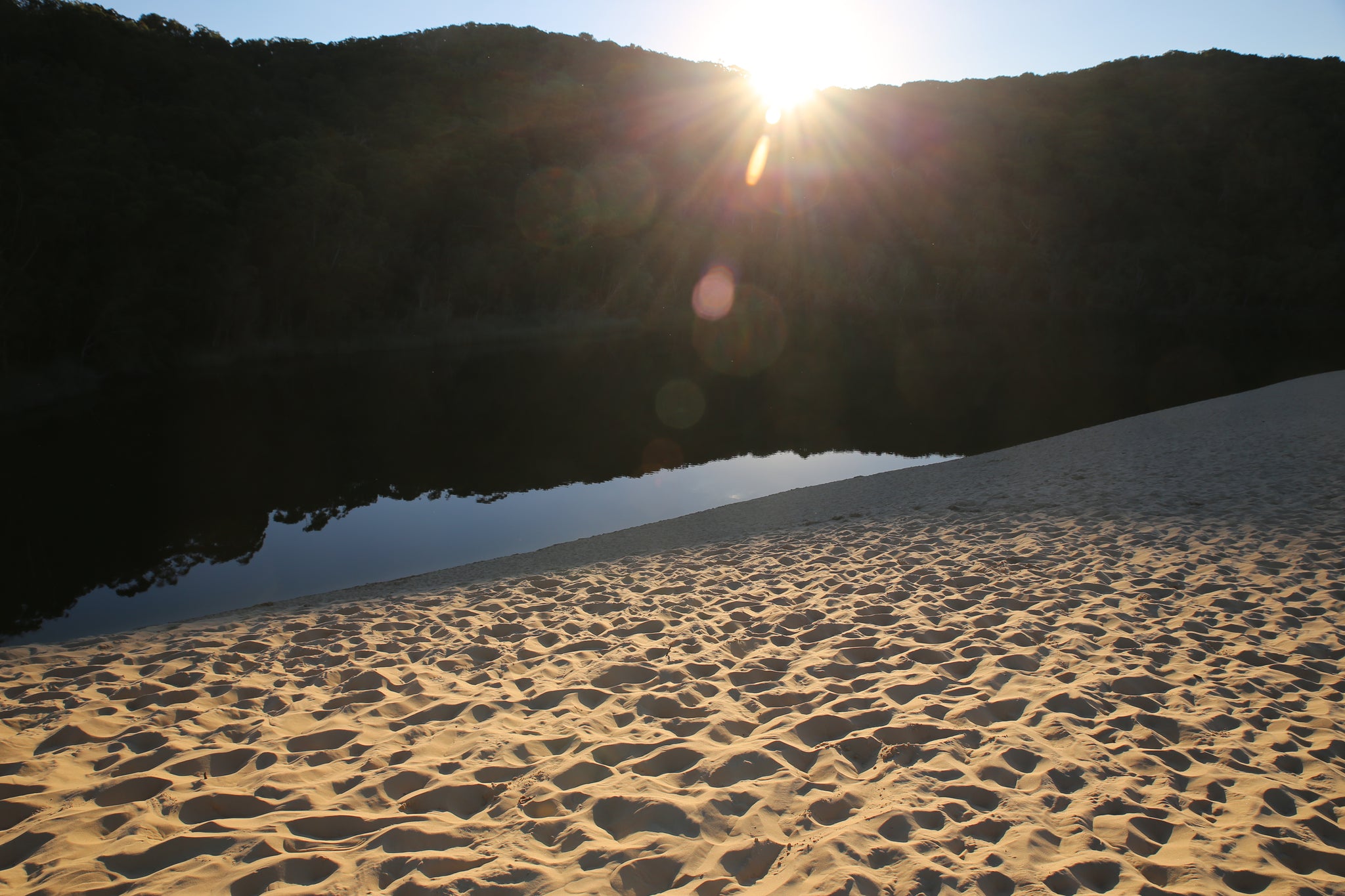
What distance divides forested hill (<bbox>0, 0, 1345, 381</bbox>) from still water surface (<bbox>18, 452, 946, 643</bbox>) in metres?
18.5

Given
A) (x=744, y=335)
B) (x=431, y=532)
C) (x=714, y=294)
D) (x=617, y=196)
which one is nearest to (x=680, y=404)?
(x=431, y=532)

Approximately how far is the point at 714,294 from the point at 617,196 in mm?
12414

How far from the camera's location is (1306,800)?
312 centimetres

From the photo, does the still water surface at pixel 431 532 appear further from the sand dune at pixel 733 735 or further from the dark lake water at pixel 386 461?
the sand dune at pixel 733 735

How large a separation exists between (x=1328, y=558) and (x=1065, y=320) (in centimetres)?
7258

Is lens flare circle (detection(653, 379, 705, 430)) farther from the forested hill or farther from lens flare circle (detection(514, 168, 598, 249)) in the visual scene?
lens flare circle (detection(514, 168, 598, 249))

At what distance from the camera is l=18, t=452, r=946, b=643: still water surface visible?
30.7 ft

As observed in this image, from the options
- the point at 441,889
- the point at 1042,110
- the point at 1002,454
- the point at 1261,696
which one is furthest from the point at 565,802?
the point at 1042,110

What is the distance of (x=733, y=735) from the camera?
12.5 feet

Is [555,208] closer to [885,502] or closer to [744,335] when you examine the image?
[744,335]

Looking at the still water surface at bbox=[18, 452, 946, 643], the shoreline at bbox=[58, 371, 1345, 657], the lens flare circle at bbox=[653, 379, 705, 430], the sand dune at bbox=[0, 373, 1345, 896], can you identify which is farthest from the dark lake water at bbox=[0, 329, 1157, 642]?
the sand dune at bbox=[0, 373, 1345, 896]

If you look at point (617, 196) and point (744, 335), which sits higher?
point (617, 196)

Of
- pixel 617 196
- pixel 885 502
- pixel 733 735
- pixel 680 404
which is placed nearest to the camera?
pixel 733 735

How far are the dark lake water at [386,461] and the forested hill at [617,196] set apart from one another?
263 inches
